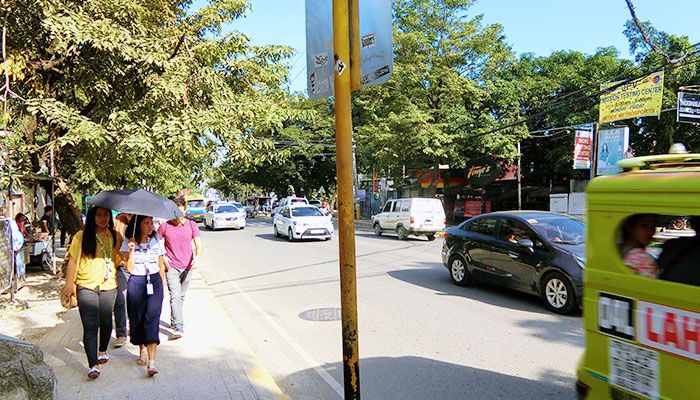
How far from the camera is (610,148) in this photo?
1662 centimetres

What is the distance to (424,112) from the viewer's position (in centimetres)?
2523

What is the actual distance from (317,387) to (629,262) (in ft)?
A: 10.2

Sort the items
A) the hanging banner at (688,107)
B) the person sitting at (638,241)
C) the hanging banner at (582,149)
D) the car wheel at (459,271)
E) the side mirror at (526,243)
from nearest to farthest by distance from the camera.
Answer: the person sitting at (638,241)
the side mirror at (526,243)
the car wheel at (459,271)
the hanging banner at (688,107)
the hanging banner at (582,149)

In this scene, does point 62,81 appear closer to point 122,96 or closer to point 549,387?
point 122,96

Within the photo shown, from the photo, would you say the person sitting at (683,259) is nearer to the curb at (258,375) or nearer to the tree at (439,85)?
the curb at (258,375)

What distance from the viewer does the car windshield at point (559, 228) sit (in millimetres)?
7238

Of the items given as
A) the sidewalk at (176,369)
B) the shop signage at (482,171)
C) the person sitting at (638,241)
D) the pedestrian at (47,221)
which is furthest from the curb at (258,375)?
the shop signage at (482,171)

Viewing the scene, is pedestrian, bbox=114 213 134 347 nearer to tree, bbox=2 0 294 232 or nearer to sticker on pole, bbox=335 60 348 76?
tree, bbox=2 0 294 232

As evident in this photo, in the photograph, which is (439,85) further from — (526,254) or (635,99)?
(526,254)

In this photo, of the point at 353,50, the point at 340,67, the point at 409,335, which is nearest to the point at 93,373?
the point at 409,335

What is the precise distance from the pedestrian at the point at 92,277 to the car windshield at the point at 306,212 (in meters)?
14.9

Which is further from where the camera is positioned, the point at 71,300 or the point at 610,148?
the point at 610,148

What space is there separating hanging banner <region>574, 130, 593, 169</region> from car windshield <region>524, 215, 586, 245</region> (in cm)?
1283

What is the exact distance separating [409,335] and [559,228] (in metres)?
3.29
